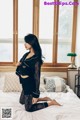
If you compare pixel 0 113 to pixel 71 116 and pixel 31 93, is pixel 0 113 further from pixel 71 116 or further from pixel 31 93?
pixel 71 116

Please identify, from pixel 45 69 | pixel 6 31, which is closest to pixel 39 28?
pixel 6 31

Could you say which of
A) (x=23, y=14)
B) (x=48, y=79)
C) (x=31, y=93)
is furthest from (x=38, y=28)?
(x=31, y=93)

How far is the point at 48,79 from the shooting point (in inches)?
146

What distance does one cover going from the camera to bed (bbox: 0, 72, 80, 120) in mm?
2365

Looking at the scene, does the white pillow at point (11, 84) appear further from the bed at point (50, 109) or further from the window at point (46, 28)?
the window at point (46, 28)

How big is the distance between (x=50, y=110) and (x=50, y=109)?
0.03m

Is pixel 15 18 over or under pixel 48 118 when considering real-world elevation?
over

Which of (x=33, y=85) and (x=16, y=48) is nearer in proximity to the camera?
(x=33, y=85)

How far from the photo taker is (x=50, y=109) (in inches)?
102

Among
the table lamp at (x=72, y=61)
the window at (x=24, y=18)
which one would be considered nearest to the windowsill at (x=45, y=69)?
the table lamp at (x=72, y=61)

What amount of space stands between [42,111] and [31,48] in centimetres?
79

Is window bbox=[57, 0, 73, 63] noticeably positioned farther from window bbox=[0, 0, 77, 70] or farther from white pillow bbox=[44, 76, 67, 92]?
white pillow bbox=[44, 76, 67, 92]

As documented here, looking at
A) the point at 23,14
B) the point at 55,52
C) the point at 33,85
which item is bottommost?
the point at 33,85

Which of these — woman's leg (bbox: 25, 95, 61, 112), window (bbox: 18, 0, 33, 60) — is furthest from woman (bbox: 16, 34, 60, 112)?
window (bbox: 18, 0, 33, 60)
